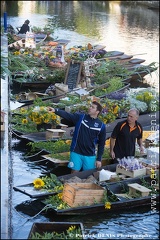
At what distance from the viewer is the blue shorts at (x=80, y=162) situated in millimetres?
9844

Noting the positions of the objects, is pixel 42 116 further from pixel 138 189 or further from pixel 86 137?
pixel 138 189

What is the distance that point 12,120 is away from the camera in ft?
41.2

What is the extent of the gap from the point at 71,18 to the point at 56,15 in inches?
63.7

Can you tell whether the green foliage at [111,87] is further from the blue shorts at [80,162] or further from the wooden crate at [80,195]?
the wooden crate at [80,195]

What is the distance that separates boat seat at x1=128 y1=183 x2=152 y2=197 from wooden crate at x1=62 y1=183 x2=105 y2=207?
54cm

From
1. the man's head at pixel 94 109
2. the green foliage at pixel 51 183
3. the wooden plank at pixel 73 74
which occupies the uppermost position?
the man's head at pixel 94 109

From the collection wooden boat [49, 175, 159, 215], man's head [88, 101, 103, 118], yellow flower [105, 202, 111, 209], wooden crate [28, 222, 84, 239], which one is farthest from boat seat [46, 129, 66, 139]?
wooden crate [28, 222, 84, 239]

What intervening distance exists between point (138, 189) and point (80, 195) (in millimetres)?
910

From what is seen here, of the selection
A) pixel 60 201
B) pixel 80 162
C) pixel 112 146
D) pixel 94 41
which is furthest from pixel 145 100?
pixel 94 41

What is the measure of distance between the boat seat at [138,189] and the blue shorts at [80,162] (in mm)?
804

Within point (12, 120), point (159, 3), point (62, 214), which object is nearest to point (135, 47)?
point (12, 120)

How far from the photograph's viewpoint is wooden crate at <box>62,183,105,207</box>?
8750 mm

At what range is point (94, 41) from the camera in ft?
93.0

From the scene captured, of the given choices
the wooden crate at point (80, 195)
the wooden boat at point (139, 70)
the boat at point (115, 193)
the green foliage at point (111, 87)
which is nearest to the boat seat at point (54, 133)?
the boat at point (115, 193)
